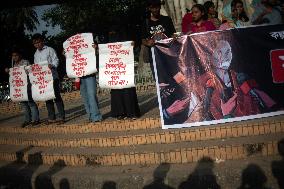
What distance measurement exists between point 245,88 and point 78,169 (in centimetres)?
317

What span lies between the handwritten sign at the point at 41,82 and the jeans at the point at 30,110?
0.35 meters

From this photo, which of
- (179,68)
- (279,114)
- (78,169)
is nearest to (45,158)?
(78,169)

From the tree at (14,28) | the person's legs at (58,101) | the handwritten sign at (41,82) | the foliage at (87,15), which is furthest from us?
the foliage at (87,15)

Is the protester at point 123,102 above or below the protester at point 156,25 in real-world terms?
below

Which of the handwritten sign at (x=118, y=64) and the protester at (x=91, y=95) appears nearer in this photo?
the handwritten sign at (x=118, y=64)

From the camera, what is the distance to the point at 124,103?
23.8 feet

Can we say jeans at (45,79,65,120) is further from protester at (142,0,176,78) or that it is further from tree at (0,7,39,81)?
tree at (0,7,39,81)

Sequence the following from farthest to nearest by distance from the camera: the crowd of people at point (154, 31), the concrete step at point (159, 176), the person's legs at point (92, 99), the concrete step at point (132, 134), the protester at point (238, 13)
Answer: the protester at point (238, 13) → the person's legs at point (92, 99) → the crowd of people at point (154, 31) → the concrete step at point (132, 134) → the concrete step at point (159, 176)

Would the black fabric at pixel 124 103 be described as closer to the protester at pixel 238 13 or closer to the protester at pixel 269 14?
the protester at pixel 238 13

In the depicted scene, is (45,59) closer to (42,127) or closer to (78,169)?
(42,127)

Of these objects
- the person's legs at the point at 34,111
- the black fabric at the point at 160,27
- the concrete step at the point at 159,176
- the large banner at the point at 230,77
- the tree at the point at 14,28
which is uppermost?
the tree at the point at 14,28

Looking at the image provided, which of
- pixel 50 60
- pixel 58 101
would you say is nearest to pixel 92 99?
pixel 58 101

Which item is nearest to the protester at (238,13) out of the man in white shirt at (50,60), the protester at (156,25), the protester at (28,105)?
the protester at (156,25)

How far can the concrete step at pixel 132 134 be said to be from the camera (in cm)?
568
